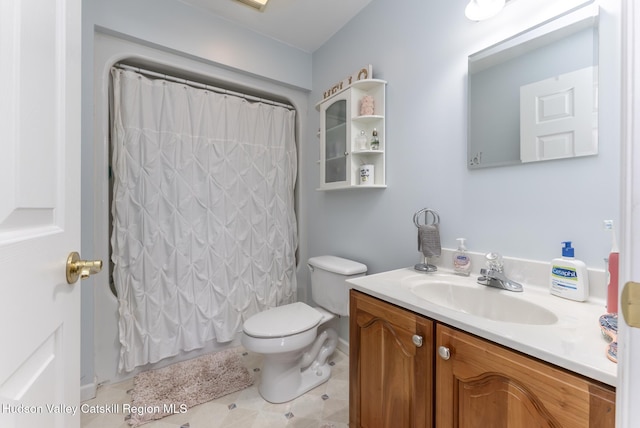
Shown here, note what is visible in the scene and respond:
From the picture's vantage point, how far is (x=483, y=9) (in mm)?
1064

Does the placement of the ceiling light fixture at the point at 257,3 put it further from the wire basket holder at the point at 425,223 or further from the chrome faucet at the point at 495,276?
the chrome faucet at the point at 495,276

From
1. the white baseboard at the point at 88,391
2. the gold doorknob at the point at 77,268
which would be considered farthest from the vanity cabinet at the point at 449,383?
the white baseboard at the point at 88,391

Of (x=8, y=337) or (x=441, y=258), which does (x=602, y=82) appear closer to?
(x=441, y=258)

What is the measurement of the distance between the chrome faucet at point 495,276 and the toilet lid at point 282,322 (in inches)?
35.2

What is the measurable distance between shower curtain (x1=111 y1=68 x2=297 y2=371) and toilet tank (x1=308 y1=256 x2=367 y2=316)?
0.48 meters

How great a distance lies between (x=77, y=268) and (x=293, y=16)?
196cm

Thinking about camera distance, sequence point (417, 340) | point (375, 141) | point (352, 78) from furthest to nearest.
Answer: point (352, 78) → point (375, 141) → point (417, 340)

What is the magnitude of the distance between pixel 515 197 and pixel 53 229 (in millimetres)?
1417

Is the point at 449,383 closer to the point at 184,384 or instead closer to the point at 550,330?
the point at 550,330

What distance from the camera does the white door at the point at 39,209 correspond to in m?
0.37

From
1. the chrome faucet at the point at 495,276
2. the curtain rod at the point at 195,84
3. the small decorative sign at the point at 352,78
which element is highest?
the curtain rod at the point at 195,84

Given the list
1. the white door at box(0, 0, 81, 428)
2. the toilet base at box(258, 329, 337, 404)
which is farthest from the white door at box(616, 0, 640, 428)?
the toilet base at box(258, 329, 337, 404)

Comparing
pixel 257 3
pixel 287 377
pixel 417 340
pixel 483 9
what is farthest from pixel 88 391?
pixel 483 9

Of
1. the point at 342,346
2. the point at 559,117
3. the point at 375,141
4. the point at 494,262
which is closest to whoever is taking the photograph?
the point at 559,117
